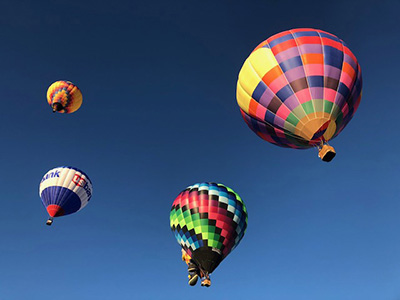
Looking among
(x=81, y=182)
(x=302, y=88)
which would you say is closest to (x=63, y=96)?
(x=81, y=182)

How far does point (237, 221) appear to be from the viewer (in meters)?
16.1

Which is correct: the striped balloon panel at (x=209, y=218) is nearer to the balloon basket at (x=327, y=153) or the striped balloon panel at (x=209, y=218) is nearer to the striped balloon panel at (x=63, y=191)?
the balloon basket at (x=327, y=153)

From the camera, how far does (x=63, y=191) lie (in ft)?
63.2

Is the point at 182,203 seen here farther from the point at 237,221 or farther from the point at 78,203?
the point at 78,203

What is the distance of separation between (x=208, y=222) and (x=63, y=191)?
10.2 meters

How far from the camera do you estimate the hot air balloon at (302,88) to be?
10.8 m

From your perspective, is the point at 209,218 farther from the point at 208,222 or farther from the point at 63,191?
the point at 63,191

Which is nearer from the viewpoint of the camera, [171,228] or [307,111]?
[307,111]

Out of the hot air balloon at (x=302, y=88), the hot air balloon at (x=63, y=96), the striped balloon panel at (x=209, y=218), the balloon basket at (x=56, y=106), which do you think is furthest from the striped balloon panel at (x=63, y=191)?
the hot air balloon at (x=302, y=88)

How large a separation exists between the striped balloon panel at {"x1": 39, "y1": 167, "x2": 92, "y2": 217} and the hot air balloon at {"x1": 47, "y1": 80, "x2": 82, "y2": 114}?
16.6ft

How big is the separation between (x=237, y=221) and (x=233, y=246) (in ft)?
4.36

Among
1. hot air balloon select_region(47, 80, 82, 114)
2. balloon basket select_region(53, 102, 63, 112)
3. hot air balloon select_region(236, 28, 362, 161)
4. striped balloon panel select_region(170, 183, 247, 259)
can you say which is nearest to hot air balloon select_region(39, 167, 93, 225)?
balloon basket select_region(53, 102, 63, 112)

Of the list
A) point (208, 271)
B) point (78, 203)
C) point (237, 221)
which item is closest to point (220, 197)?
point (237, 221)

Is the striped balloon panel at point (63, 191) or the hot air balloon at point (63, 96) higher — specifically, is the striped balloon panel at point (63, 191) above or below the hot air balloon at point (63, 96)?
below
